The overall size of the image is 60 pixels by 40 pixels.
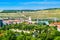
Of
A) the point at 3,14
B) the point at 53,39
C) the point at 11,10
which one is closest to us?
the point at 53,39

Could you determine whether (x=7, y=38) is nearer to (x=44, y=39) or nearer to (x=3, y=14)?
(x=44, y=39)

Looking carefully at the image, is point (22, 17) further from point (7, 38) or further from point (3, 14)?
point (7, 38)

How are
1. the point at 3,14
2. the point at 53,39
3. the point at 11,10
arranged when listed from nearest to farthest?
the point at 53,39 → the point at 3,14 → the point at 11,10

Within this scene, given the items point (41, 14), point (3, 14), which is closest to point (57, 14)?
point (41, 14)

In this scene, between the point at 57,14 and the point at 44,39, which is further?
the point at 57,14

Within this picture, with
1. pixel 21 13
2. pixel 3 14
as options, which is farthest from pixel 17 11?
pixel 3 14

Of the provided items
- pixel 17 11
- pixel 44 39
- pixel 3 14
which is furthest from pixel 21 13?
pixel 44 39

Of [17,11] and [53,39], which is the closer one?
[53,39]
